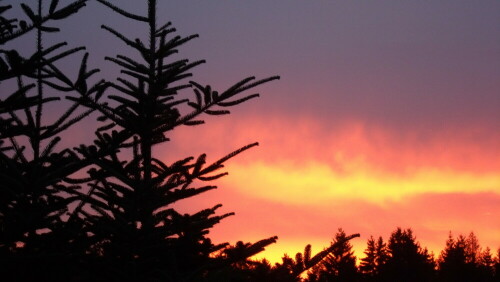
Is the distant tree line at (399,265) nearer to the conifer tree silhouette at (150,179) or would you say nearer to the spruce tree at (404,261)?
the spruce tree at (404,261)

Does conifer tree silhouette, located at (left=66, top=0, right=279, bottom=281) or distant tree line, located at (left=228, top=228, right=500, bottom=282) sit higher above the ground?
distant tree line, located at (left=228, top=228, right=500, bottom=282)

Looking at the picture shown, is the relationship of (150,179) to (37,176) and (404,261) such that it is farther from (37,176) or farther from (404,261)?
(404,261)

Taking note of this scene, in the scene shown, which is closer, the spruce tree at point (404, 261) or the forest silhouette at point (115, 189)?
the forest silhouette at point (115, 189)

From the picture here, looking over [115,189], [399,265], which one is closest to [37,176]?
[115,189]

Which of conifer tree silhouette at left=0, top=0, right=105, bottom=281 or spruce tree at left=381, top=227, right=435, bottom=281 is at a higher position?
spruce tree at left=381, top=227, right=435, bottom=281

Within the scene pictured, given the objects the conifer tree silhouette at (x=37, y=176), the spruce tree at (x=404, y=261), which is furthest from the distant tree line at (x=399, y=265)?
the conifer tree silhouette at (x=37, y=176)

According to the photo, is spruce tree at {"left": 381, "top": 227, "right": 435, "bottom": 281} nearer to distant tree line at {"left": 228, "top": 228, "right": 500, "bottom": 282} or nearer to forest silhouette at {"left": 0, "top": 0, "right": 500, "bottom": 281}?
distant tree line at {"left": 228, "top": 228, "right": 500, "bottom": 282}

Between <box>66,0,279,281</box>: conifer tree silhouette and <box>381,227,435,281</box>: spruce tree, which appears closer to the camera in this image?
<box>66,0,279,281</box>: conifer tree silhouette

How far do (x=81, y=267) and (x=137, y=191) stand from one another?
3.35 feet

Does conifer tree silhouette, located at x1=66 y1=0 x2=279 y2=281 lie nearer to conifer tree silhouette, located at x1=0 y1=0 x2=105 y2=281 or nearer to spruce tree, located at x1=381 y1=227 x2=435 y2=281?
conifer tree silhouette, located at x1=0 y1=0 x2=105 y2=281

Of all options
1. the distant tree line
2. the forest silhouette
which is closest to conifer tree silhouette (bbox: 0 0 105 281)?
the forest silhouette

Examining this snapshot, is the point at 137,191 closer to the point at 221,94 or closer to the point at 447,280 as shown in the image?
the point at 221,94

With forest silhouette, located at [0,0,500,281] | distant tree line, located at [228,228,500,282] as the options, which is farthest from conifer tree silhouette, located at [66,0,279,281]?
distant tree line, located at [228,228,500,282]

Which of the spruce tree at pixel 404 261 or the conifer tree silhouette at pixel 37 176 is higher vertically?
the spruce tree at pixel 404 261
